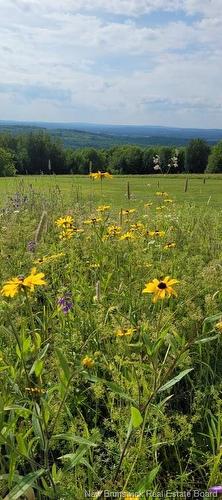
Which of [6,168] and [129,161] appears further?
[129,161]

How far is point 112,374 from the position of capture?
1.98m

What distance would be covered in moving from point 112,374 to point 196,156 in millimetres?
70267

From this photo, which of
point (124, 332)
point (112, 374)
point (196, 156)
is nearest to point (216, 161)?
point (196, 156)

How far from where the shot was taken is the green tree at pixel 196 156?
69.0m

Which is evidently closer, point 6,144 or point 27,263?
point 27,263

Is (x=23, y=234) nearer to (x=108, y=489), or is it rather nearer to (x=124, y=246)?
(x=124, y=246)

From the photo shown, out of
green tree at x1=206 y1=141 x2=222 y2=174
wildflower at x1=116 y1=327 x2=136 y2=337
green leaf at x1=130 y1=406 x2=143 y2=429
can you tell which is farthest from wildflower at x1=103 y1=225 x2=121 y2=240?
green tree at x1=206 y1=141 x2=222 y2=174

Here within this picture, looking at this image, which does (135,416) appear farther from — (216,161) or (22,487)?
(216,161)

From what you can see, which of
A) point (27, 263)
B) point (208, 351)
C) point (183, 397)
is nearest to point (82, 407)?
point (183, 397)

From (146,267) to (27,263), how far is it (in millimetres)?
786

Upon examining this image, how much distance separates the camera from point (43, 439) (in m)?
1.51

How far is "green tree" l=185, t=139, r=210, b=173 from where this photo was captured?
6900 centimetres

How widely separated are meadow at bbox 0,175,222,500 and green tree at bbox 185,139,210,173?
66.1 meters

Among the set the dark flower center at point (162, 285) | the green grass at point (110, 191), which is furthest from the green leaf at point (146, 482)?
the green grass at point (110, 191)
